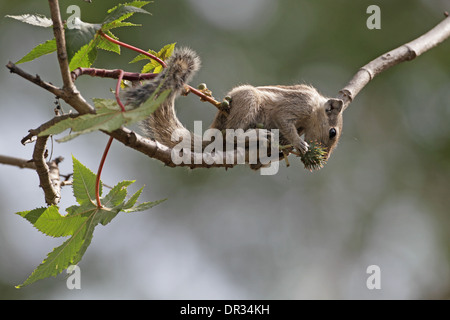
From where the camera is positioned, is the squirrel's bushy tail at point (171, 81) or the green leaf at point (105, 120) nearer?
the green leaf at point (105, 120)

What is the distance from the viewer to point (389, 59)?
3.09 metres

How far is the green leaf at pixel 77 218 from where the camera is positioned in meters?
1.67

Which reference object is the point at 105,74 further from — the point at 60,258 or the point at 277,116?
the point at 277,116

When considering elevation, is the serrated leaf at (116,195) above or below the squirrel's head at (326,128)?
below

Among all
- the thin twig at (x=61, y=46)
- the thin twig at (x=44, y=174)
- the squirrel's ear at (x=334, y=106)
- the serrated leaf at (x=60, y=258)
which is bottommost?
the serrated leaf at (x=60, y=258)

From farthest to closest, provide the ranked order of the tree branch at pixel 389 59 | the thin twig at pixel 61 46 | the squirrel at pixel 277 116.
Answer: the tree branch at pixel 389 59 < the squirrel at pixel 277 116 < the thin twig at pixel 61 46

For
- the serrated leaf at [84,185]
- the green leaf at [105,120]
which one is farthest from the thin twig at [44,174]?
the green leaf at [105,120]

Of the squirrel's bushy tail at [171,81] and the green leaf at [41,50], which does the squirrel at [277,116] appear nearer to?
the squirrel's bushy tail at [171,81]

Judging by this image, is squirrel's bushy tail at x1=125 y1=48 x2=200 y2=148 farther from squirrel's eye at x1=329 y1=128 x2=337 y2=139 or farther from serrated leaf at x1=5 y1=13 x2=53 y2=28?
squirrel's eye at x1=329 y1=128 x2=337 y2=139

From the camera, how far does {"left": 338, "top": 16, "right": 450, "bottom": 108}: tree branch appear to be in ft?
9.59

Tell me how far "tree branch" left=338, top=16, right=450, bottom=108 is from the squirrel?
77mm

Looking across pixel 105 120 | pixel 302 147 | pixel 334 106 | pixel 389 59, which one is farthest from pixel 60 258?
pixel 389 59

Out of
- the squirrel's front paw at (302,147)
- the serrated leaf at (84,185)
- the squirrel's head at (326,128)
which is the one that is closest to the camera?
the serrated leaf at (84,185)

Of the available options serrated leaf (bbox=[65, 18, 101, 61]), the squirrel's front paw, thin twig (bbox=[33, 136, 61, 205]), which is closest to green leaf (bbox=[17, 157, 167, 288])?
thin twig (bbox=[33, 136, 61, 205])
